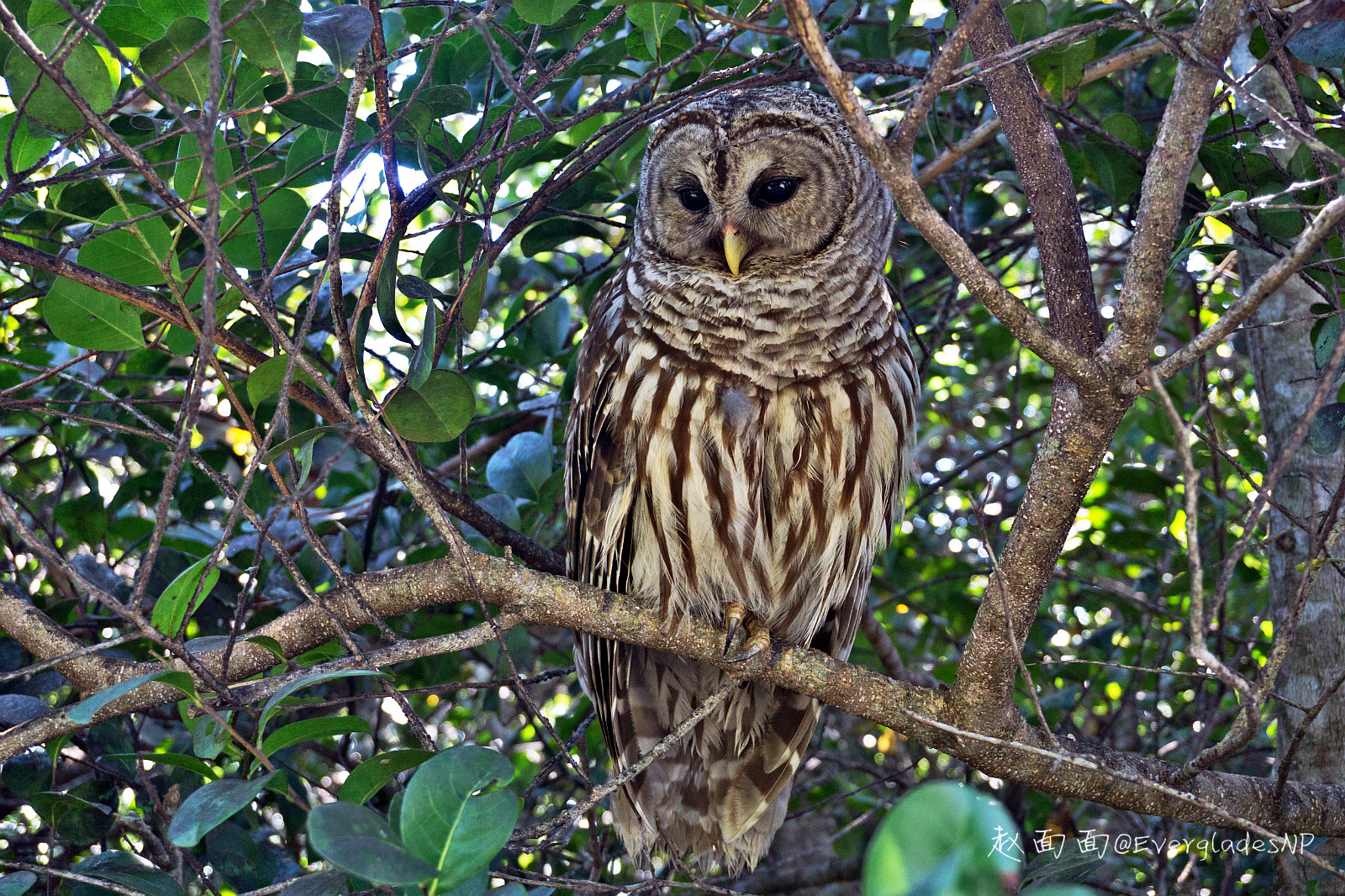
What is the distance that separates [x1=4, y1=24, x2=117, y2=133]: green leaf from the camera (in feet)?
5.61

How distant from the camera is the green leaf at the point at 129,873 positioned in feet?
4.99

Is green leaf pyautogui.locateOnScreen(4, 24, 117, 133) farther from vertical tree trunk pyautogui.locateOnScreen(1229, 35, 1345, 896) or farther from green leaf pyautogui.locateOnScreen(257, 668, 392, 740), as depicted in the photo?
vertical tree trunk pyautogui.locateOnScreen(1229, 35, 1345, 896)

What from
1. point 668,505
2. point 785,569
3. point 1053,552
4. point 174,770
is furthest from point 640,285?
point 174,770

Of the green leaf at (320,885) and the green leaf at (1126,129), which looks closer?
the green leaf at (320,885)

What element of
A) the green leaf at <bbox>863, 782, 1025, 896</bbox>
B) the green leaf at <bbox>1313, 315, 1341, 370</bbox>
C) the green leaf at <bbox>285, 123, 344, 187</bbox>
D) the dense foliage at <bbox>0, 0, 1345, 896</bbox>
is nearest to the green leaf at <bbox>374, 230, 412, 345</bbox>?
the dense foliage at <bbox>0, 0, 1345, 896</bbox>

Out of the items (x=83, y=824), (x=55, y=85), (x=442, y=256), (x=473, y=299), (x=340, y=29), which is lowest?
(x=83, y=824)

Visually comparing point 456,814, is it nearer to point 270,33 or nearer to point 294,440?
point 294,440

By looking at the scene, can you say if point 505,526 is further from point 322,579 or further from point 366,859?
point 366,859

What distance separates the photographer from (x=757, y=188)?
8.93 feet

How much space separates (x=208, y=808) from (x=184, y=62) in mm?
1236

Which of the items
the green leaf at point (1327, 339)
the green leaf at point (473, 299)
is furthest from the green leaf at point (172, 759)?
the green leaf at point (1327, 339)

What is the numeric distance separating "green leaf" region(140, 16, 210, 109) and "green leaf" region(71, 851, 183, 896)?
129 cm

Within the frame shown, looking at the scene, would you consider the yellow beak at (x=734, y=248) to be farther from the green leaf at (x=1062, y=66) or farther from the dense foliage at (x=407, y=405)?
the green leaf at (x=1062, y=66)

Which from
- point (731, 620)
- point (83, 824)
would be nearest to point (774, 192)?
point (731, 620)
